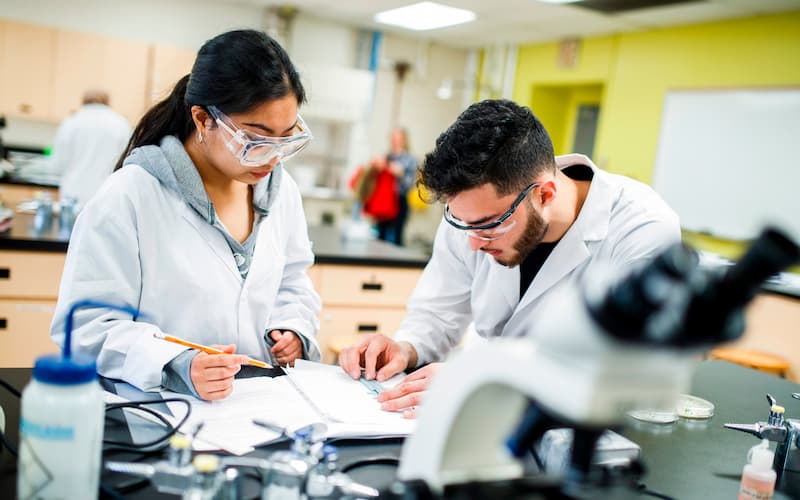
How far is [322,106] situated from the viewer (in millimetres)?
6848

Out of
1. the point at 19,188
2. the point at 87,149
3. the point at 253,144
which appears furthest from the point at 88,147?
the point at 253,144

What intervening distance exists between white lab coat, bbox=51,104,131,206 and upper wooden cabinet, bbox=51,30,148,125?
988mm

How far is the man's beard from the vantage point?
1490 millimetres

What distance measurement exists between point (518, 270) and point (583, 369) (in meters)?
1.14

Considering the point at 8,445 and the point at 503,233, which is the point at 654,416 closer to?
the point at 503,233

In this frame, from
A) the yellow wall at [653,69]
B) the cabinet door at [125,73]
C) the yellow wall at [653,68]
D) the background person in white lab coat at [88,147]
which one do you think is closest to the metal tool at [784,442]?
the yellow wall at [653,69]

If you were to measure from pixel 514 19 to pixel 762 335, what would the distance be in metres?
3.78

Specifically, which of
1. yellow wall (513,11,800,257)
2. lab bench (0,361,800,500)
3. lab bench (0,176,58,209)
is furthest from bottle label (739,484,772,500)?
lab bench (0,176,58,209)

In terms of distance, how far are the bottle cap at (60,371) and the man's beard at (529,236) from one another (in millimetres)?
989

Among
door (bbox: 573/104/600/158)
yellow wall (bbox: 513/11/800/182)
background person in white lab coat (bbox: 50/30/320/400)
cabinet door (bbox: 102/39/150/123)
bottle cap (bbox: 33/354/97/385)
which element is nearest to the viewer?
bottle cap (bbox: 33/354/97/385)

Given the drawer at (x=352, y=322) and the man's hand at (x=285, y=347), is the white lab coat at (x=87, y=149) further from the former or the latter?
the man's hand at (x=285, y=347)

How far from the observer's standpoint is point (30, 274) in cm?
265

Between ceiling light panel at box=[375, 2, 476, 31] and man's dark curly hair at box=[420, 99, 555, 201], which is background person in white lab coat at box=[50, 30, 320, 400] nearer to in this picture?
man's dark curly hair at box=[420, 99, 555, 201]

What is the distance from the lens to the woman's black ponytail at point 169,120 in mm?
1530
